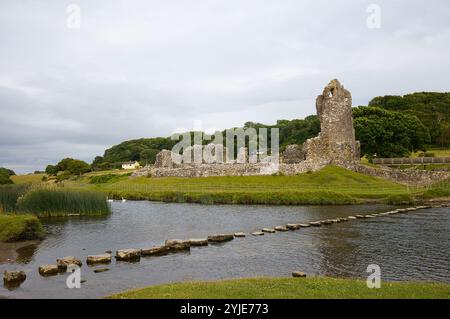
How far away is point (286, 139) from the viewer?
115 metres

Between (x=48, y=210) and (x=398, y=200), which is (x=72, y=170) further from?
(x=398, y=200)

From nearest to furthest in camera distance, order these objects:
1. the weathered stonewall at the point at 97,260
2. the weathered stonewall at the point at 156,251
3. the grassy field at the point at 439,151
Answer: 1. the weathered stonewall at the point at 97,260
2. the weathered stonewall at the point at 156,251
3. the grassy field at the point at 439,151

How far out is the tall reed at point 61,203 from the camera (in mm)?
30891

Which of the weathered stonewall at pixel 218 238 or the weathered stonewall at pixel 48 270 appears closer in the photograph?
the weathered stonewall at pixel 48 270

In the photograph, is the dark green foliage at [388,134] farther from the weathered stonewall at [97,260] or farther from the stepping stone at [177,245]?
the weathered stonewall at [97,260]

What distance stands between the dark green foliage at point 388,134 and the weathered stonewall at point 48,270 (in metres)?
62.5

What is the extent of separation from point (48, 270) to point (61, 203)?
16.6m

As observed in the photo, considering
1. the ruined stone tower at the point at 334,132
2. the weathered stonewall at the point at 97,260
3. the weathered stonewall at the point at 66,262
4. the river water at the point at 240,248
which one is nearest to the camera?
the river water at the point at 240,248

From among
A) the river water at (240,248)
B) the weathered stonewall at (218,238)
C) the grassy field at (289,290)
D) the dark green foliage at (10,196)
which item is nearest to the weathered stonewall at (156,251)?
the river water at (240,248)

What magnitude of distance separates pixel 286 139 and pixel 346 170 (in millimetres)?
Result: 62631

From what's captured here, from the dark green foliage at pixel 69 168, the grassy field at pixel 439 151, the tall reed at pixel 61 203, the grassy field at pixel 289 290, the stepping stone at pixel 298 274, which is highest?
the grassy field at pixel 439 151

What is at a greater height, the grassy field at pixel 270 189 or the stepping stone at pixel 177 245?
the grassy field at pixel 270 189

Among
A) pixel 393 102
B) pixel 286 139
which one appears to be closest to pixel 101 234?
pixel 393 102

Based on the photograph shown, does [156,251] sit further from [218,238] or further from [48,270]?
[48,270]
